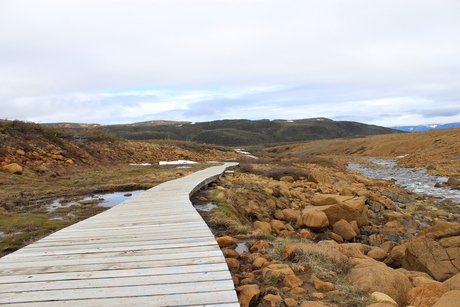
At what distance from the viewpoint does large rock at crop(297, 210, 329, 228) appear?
731 cm

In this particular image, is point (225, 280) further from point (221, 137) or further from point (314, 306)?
point (221, 137)

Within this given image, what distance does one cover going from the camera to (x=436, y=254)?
16.7 ft

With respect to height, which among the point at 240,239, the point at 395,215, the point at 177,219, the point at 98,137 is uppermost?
the point at 98,137

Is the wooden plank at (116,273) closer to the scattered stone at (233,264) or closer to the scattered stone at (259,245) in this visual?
the scattered stone at (233,264)

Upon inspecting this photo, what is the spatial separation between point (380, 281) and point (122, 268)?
2.56m

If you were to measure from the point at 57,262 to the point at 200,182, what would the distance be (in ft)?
20.3

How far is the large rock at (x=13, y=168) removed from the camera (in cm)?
1103

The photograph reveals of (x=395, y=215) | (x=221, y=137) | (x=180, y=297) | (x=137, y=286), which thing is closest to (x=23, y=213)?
(x=137, y=286)

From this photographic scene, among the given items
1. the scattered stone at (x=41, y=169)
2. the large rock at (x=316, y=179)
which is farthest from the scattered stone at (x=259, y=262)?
the scattered stone at (x=41, y=169)

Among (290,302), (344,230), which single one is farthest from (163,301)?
(344,230)

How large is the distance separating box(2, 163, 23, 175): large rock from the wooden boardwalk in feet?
27.8

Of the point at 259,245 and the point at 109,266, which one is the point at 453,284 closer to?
the point at 259,245

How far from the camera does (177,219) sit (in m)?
4.84

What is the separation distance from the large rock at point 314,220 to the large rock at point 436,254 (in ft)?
6.99
